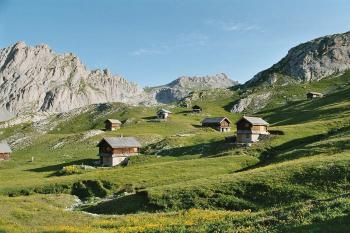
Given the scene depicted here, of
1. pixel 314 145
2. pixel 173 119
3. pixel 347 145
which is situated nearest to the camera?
pixel 347 145

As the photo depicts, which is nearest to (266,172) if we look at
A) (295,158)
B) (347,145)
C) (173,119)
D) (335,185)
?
(335,185)

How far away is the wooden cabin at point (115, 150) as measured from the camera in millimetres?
102500

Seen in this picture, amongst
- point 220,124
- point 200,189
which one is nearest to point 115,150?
point 200,189

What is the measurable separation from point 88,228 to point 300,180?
28.4 meters

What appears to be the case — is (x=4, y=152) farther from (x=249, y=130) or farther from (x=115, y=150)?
(x=249, y=130)

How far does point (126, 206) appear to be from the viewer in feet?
181

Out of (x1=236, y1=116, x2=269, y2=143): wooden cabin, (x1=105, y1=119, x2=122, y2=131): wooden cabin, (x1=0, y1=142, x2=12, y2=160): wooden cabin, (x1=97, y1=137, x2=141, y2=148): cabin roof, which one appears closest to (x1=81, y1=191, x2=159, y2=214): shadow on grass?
(x1=97, y1=137, x2=141, y2=148): cabin roof

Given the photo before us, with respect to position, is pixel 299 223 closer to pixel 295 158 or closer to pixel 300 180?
pixel 300 180

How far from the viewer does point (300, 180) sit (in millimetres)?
53625

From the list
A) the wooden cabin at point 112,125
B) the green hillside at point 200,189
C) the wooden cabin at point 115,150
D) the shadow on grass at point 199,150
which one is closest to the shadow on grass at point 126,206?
the green hillside at point 200,189

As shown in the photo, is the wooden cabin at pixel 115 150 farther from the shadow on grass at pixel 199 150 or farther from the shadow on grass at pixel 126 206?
the shadow on grass at pixel 126 206

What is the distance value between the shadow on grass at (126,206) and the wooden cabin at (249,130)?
4899 cm

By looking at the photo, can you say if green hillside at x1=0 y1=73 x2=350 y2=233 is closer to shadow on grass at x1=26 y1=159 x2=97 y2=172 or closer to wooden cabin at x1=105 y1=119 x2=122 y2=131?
shadow on grass at x1=26 y1=159 x2=97 y2=172

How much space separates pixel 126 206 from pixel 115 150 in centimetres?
4876
